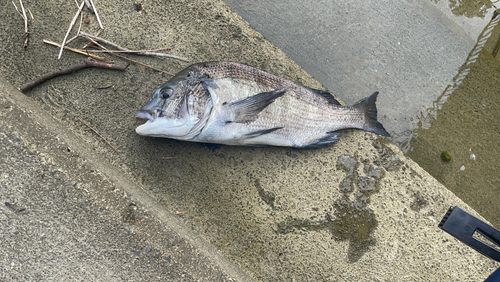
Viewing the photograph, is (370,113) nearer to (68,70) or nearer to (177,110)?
(177,110)

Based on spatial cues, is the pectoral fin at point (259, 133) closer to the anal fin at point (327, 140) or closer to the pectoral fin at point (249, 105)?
the pectoral fin at point (249, 105)

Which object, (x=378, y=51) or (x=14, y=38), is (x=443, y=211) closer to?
(x=378, y=51)

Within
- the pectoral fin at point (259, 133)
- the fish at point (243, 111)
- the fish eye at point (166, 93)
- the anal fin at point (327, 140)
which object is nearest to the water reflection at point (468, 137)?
the fish at point (243, 111)

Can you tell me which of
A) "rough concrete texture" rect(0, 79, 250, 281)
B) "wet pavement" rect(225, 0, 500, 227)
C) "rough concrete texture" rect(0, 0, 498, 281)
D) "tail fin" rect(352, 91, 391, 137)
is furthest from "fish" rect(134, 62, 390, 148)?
"wet pavement" rect(225, 0, 500, 227)

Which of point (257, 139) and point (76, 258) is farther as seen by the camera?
point (257, 139)

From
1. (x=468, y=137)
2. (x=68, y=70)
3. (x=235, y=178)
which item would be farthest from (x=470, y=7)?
(x=68, y=70)

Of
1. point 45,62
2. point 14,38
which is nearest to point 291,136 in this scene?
point 45,62
